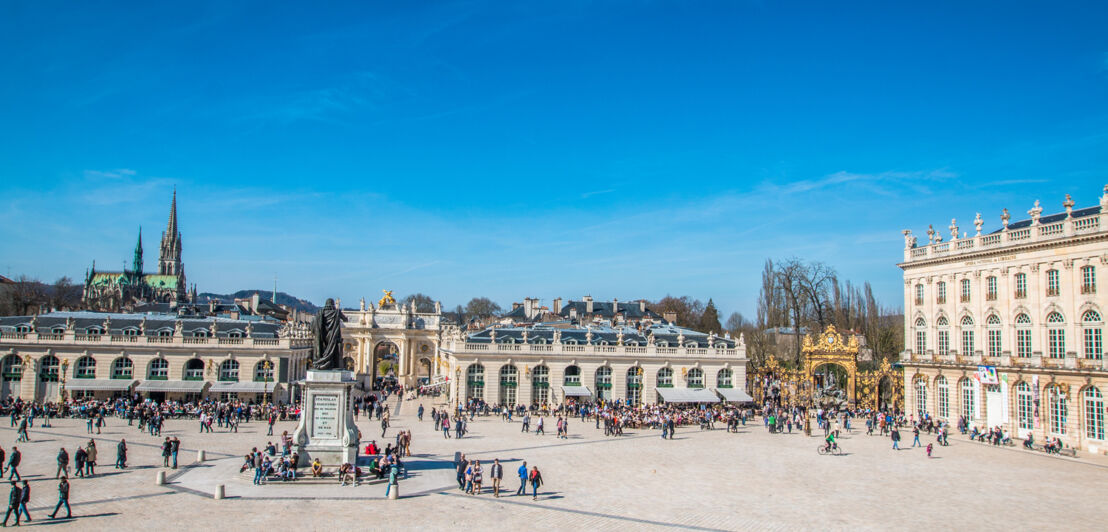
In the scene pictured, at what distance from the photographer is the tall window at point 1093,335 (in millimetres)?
34969

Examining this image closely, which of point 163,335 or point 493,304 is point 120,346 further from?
point 493,304

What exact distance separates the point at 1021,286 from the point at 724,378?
19.0 m

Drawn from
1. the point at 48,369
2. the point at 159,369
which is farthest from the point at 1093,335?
the point at 48,369

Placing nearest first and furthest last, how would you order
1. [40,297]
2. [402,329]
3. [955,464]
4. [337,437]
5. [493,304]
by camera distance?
[337,437]
[955,464]
[402,329]
[40,297]
[493,304]

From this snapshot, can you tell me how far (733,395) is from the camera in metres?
49.2

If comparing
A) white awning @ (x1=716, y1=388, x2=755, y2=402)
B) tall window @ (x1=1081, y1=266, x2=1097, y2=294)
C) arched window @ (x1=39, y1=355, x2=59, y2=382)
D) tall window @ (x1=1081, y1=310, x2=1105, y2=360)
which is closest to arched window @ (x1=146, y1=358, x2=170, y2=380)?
arched window @ (x1=39, y1=355, x2=59, y2=382)

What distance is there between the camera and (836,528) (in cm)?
1933

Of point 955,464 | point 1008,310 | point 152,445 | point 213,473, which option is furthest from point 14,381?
point 1008,310

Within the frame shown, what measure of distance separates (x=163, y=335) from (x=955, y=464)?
155ft

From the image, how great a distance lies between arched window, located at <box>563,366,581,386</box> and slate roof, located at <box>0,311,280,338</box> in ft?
68.9

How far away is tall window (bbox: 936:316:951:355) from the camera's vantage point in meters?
44.6

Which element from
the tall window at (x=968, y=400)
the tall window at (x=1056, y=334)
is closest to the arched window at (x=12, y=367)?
the tall window at (x=968, y=400)

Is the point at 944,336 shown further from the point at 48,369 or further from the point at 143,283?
the point at 143,283

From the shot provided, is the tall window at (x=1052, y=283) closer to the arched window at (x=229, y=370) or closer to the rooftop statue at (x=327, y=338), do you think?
the rooftop statue at (x=327, y=338)
